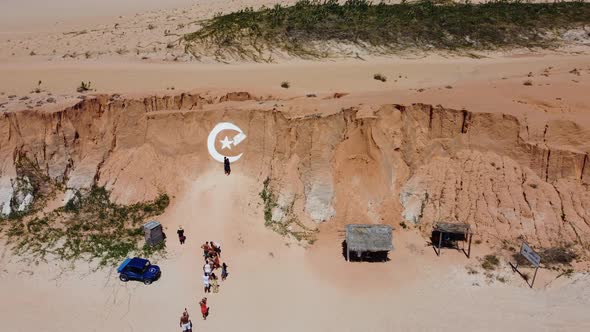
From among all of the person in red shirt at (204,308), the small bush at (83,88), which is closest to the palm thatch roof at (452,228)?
the person in red shirt at (204,308)

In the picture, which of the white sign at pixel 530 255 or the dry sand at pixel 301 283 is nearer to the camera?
the dry sand at pixel 301 283

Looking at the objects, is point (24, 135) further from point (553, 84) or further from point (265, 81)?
point (553, 84)

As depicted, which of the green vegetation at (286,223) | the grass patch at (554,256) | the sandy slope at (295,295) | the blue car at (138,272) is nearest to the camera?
the sandy slope at (295,295)

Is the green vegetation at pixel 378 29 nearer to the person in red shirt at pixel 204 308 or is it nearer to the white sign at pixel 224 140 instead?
the white sign at pixel 224 140

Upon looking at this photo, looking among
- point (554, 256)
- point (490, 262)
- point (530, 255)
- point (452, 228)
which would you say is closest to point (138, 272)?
point (452, 228)

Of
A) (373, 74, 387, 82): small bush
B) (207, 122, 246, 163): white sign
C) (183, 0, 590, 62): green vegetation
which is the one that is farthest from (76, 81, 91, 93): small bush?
(373, 74, 387, 82): small bush

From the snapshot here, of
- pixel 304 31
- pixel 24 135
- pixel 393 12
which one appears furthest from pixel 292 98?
pixel 393 12
